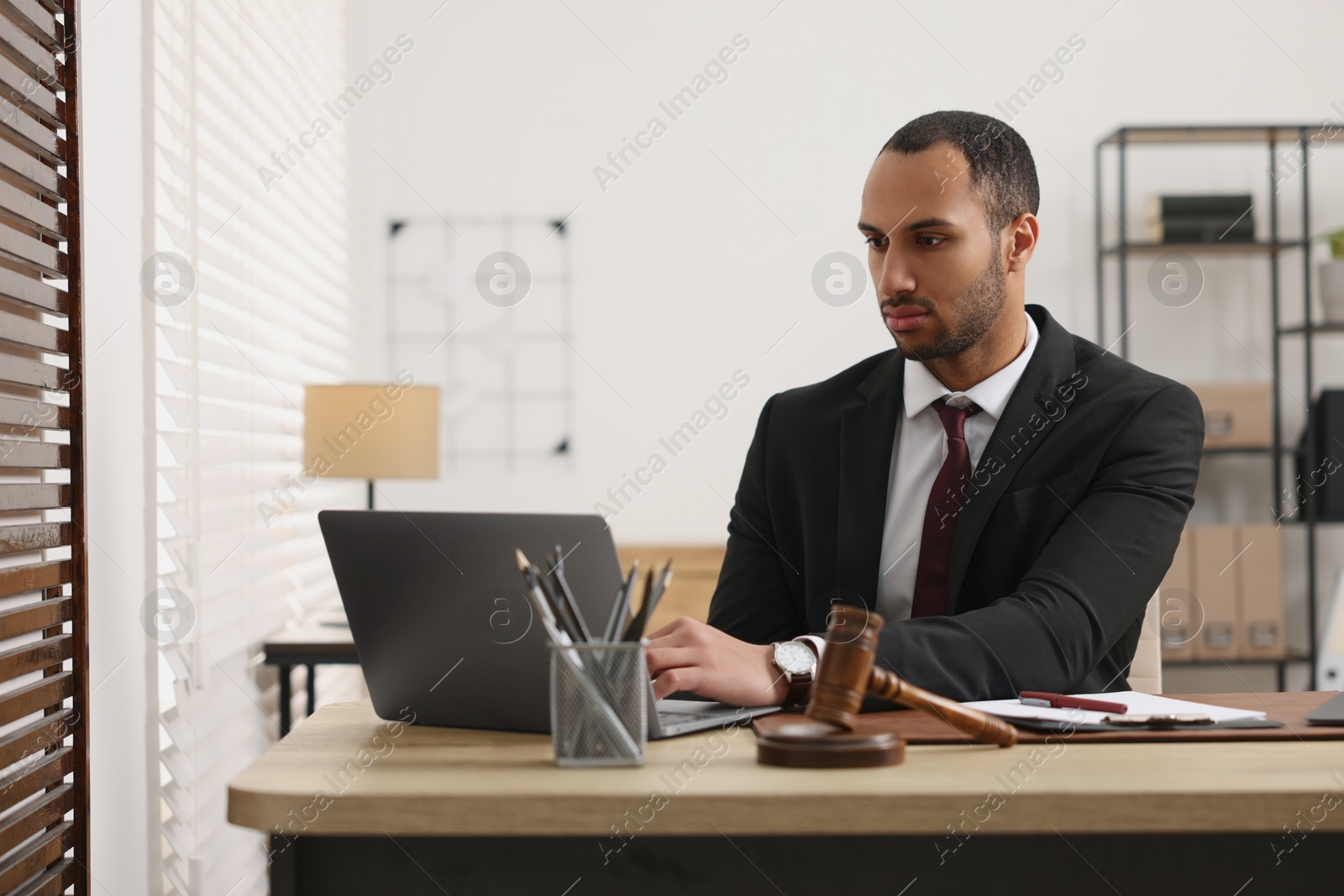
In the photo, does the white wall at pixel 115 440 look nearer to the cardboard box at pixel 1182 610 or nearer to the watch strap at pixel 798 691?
the watch strap at pixel 798 691

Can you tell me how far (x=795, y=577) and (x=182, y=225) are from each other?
1.26m

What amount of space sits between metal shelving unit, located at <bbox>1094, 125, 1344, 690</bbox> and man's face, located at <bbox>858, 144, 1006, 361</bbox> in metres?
2.20

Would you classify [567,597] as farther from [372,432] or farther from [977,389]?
[372,432]

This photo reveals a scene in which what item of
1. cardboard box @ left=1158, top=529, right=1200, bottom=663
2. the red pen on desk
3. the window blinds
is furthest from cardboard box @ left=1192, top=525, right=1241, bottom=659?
the red pen on desk

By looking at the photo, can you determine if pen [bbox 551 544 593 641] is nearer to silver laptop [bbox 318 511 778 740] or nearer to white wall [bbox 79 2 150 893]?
silver laptop [bbox 318 511 778 740]

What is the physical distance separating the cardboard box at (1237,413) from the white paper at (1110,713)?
265 cm

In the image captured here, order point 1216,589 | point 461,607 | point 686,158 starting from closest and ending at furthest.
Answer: point 461,607
point 1216,589
point 686,158

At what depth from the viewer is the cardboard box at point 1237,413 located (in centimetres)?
349

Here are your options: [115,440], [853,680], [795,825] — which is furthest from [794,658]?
[115,440]

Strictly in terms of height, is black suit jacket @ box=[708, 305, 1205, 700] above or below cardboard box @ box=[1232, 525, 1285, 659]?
above

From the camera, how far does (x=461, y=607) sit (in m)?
0.93

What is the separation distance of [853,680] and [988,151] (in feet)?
3.30

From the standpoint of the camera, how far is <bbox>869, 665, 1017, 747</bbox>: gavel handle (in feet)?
2.86

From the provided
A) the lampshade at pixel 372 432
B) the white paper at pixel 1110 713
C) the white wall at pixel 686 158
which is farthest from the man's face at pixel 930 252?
the white wall at pixel 686 158
